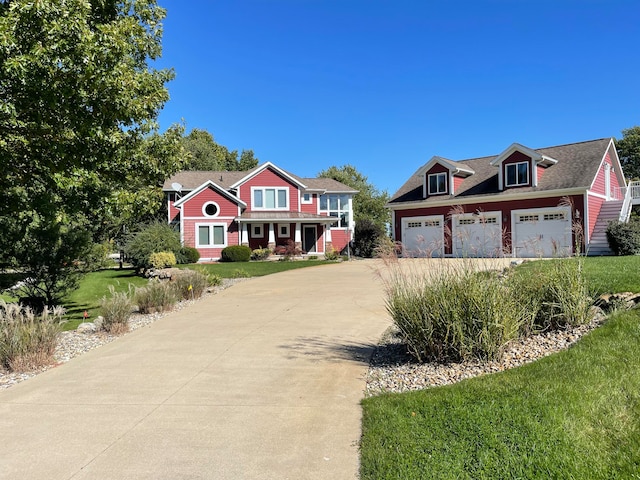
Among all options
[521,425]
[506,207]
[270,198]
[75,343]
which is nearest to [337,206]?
[270,198]

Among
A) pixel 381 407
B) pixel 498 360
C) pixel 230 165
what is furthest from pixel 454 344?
pixel 230 165

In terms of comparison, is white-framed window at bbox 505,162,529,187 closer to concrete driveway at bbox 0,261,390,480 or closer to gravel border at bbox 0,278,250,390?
concrete driveway at bbox 0,261,390,480

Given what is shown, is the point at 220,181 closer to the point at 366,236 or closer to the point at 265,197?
the point at 265,197

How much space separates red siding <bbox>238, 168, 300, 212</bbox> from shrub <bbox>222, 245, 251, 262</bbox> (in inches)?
182

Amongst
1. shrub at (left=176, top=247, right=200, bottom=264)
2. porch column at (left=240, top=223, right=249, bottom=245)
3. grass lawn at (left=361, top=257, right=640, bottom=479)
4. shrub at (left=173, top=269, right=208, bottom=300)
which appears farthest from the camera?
porch column at (left=240, top=223, right=249, bottom=245)

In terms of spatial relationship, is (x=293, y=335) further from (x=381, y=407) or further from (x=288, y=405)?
(x=381, y=407)

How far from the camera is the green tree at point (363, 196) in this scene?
52375mm

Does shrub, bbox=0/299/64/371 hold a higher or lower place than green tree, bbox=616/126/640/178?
lower

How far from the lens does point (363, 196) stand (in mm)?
54969

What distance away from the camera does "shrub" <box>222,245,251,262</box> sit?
27547 millimetres

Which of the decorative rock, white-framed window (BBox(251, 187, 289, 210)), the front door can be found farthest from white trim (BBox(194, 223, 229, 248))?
the decorative rock

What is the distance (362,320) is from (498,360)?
143 inches

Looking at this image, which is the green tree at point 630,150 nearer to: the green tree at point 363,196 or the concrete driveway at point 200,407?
the green tree at point 363,196

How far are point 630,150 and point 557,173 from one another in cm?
3052
